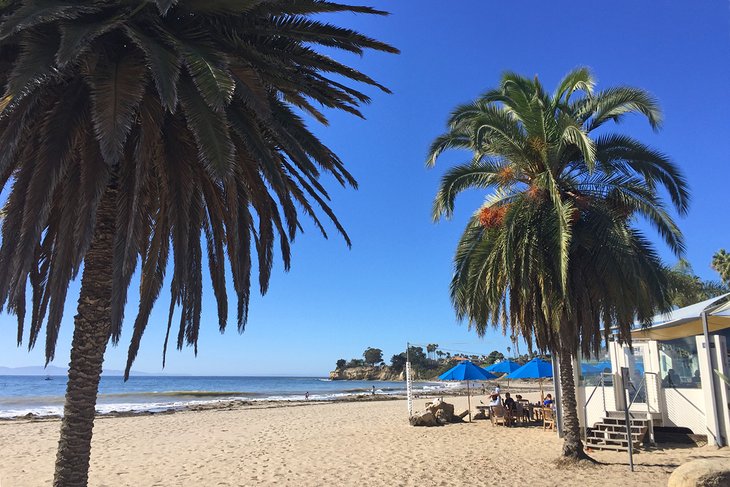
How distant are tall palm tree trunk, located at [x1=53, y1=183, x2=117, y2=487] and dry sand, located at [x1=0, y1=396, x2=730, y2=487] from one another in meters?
4.91

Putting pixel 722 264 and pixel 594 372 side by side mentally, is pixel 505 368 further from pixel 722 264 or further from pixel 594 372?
pixel 722 264

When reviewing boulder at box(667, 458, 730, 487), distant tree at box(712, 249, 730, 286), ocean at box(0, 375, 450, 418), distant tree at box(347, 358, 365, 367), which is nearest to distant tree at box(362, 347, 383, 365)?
distant tree at box(347, 358, 365, 367)

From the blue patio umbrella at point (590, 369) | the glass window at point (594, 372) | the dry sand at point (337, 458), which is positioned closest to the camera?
the dry sand at point (337, 458)

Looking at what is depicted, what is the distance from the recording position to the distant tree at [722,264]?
44156 millimetres

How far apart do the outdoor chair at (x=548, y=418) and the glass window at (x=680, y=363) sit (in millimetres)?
4023

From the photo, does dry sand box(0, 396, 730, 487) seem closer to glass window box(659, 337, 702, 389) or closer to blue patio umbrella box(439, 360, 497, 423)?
blue patio umbrella box(439, 360, 497, 423)

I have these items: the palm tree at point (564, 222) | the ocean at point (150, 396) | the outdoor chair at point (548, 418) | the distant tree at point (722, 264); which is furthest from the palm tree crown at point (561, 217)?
the distant tree at point (722, 264)

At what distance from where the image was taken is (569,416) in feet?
35.3

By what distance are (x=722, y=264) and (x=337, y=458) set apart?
47.3m

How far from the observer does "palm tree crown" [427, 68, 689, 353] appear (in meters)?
10.2

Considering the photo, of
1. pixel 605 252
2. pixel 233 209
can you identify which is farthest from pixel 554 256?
pixel 233 209

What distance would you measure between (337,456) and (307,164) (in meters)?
8.91

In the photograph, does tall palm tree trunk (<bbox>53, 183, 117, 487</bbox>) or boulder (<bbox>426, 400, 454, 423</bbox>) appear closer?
tall palm tree trunk (<bbox>53, 183, 117, 487</bbox>)

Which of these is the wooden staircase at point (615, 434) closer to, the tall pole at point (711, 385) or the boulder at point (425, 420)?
the tall pole at point (711, 385)
